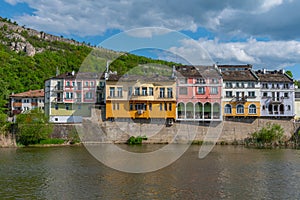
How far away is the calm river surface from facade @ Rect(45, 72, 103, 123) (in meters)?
21.8

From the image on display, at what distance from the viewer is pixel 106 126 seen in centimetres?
5441

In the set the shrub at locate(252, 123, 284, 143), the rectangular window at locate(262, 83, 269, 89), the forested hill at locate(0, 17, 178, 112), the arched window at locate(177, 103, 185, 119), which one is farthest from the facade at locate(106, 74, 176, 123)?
the rectangular window at locate(262, 83, 269, 89)

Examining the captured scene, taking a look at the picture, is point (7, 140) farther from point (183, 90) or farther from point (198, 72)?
point (198, 72)

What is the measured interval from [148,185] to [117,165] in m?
8.52

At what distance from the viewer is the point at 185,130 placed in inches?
2173

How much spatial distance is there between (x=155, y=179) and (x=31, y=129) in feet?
91.5

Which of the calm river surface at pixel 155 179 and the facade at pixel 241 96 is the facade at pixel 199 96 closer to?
the facade at pixel 241 96

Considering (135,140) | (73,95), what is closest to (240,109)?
(135,140)

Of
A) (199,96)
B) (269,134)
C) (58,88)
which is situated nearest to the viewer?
(269,134)

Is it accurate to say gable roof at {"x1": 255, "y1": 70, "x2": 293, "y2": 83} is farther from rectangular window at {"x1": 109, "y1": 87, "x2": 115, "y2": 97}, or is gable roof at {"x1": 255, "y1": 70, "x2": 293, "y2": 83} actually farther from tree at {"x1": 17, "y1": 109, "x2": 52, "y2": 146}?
tree at {"x1": 17, "y1": 109, "x2": 52, "y2": 146}

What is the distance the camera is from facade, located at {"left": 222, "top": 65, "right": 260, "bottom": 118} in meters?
56.6

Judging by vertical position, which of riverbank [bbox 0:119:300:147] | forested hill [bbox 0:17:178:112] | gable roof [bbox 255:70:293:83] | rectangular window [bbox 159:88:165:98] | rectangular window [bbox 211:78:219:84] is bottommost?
riverbank [bbox 0:119:300:147]

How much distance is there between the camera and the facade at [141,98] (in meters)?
54.9

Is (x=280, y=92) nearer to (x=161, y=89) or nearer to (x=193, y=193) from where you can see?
(x=161, y=89)
